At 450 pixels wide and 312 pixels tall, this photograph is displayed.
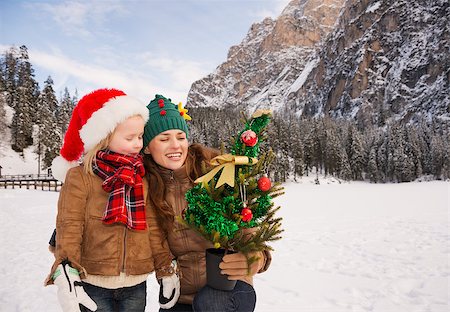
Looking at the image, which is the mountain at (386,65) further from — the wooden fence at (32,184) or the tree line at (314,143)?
the wooden fence at (32,184)

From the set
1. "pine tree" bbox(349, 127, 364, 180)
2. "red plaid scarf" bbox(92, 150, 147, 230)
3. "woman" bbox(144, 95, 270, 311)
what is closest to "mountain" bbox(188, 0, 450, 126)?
"pine tree" bbox(349, 127, 364, 180)

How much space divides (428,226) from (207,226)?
12.2 m

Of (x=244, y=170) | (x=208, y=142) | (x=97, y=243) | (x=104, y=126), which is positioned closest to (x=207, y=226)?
(x=244, y=170)

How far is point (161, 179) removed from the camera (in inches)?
98.0

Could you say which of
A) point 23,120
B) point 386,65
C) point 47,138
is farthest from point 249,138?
point 386,65

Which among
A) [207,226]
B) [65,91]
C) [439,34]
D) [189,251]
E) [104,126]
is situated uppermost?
[439,34]

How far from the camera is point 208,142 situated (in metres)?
67.4

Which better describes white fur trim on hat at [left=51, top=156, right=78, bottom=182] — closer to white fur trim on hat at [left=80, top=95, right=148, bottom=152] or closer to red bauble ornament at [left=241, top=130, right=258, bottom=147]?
white fur trim on hat at [left=80, top=95, right=148, bottom=152]

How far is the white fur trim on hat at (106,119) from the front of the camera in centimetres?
238

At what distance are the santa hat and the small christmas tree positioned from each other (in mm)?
896

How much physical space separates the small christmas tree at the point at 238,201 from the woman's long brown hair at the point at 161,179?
0.35m

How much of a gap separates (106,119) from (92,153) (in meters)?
0.29

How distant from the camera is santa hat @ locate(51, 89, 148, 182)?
2389mm

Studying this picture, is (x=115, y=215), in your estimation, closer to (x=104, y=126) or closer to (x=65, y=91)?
(x=104, y=126)
